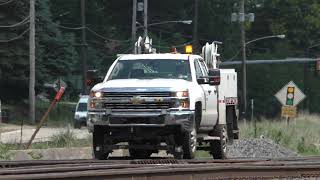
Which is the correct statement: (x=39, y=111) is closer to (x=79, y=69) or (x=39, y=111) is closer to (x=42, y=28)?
(x=42, y=28)

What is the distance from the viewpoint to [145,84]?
47.4ft

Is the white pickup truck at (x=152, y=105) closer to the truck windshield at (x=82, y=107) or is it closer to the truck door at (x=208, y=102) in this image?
the truck door at (x=208, y=102)

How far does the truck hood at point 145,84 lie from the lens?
14.3 meters

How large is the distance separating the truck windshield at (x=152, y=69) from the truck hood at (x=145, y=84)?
45 centimetres

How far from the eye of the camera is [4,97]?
194ft

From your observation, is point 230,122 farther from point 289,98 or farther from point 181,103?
point 289,98

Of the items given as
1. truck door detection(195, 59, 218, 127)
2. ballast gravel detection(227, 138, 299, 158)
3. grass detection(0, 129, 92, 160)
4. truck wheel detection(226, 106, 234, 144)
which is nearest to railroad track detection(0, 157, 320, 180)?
truck door detection(195, 59, 218, 127)

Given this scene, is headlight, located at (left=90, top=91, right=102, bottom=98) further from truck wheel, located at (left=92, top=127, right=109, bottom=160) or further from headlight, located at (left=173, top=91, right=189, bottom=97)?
headlight, located at (left=173, top=91, right=189, bottom=97)

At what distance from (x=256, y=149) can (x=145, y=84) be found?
386 inches

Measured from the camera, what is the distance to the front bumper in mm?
14133

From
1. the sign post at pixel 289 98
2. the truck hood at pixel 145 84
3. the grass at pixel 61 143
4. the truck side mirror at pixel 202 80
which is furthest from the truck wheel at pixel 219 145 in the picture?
the sign post at pixel 289 98

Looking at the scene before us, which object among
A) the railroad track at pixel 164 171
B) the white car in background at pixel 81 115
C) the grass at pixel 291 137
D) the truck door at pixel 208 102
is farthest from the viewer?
the white car in background at pixel 81 115

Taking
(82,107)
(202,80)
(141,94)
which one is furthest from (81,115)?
(141,94)

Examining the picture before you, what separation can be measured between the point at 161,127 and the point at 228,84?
4739 mm
